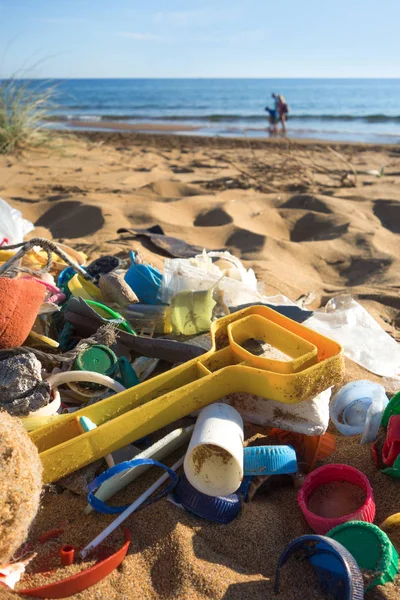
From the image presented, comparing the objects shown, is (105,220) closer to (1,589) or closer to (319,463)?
(319,463)

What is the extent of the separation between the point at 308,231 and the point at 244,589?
3.57m

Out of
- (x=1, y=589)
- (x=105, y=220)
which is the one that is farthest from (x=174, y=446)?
(x=105, y=220)

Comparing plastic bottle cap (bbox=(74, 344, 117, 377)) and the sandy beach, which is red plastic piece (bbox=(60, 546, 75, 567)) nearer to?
the sandy beach

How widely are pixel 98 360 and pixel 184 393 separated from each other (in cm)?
43

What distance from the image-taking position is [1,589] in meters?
1.20

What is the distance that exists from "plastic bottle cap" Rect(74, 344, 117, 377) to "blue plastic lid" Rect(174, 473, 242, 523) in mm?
560

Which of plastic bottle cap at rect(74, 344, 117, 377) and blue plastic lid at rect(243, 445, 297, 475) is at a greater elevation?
plastic bottle cap at rect(74, 344, 117, 377)

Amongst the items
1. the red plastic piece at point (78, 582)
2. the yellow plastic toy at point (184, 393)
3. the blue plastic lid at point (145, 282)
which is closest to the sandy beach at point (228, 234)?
the red plastic piece at point (78, 582)

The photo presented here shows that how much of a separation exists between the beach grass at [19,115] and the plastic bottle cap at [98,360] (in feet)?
20.1

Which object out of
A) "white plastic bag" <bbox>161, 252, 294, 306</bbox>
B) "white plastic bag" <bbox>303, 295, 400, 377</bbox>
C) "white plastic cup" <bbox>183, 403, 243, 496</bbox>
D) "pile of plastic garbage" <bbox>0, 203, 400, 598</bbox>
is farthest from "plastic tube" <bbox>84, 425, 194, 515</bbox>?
"white plastic bag" <bbox>303, 295, 400, 377</bbox>

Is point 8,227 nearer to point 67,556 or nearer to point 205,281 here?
point 205,281

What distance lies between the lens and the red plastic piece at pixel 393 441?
1.60 metres

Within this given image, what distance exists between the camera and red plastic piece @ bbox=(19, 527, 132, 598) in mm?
1205

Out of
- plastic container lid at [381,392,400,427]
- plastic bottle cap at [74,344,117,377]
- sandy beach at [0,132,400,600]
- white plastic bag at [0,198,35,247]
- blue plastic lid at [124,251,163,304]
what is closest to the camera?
sandy beach at [0,132,400,600]
